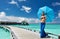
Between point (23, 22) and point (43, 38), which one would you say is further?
point (23, 22)

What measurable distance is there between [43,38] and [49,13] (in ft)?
4.24

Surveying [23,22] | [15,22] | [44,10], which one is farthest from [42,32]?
[15,22]

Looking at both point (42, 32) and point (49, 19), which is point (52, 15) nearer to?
point (49, 19)

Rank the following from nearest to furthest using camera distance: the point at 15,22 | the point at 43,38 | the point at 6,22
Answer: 1. the point at 43,38
2. the point at 6,22
3. the point at 15,22

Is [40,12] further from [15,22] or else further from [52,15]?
[15,22]

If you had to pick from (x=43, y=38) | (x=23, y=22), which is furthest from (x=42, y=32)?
(x=23, y=22)

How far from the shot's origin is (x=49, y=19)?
1126 cm

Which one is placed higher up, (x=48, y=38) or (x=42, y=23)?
(x=42, y=23)

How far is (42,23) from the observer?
11.2m

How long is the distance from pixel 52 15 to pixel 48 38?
3.77ft

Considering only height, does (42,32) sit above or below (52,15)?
below

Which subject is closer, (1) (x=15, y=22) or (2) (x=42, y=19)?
(2) (x=42, y=19)

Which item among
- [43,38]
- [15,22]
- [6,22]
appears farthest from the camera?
[15,22]

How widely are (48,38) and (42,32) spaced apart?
41 centimetres
